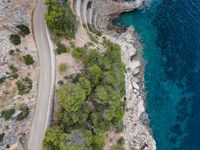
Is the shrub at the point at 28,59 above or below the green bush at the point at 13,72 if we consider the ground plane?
above

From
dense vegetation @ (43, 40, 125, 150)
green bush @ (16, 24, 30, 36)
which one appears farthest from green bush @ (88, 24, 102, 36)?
green bush @ (16, 24, 30, 36)

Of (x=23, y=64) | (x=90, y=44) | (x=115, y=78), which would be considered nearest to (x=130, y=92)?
(x=115, y=78)

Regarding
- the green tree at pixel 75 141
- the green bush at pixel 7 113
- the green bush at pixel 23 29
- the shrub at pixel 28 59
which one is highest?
the green bush at pixel 23 29

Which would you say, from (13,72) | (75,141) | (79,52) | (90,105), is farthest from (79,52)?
(75,141)

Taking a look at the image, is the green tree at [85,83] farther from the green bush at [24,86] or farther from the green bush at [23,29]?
the green bush at [23,29]

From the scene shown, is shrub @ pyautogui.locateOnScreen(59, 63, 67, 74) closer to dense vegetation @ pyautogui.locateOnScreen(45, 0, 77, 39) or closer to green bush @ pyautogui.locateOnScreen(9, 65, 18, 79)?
dense vegetation @ pyautogui.locateOnScreen(45, 0, 77, 39)

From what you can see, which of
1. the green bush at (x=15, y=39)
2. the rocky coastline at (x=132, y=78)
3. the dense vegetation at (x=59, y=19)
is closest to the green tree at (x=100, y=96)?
the rocky coastline at (x=132, y=78)

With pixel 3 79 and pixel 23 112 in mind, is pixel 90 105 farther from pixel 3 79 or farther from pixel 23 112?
pixel 3 79

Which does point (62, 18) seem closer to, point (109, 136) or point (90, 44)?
point (90, 44)
